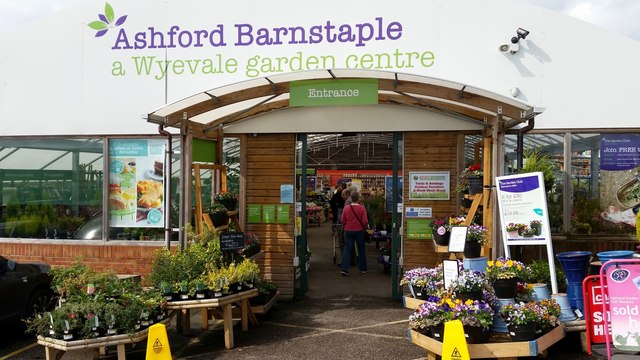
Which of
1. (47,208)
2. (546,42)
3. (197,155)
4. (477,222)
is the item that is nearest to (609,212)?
(477,222)

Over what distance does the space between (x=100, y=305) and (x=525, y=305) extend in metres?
4.13

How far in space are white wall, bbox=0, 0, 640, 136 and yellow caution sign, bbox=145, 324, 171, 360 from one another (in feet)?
14.6

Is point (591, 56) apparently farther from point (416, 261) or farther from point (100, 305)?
point (100, 305)

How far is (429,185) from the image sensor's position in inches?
324

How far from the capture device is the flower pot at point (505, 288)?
5473 millimetres

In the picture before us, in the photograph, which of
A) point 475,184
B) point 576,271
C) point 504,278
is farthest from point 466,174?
point 504,278

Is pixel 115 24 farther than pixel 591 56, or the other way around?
pixel 115 24

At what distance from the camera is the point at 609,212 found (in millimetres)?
7918

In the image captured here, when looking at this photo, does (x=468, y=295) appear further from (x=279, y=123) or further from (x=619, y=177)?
(x=279, y=123)

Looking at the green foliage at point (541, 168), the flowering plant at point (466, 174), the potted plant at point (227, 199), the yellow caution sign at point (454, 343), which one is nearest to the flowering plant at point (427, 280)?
the yellow caution sign at point (454, 343)

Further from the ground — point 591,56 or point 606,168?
point 591,56

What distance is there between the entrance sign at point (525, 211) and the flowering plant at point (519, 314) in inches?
47.1

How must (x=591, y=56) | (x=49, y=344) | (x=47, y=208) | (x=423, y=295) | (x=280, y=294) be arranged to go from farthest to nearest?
(x=47, y=208) → (x=280, y=294) → (x=591, y=56) → (x=423, y=295) → (x=49, y=344)

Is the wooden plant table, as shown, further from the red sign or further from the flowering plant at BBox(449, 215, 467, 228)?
the red sign
